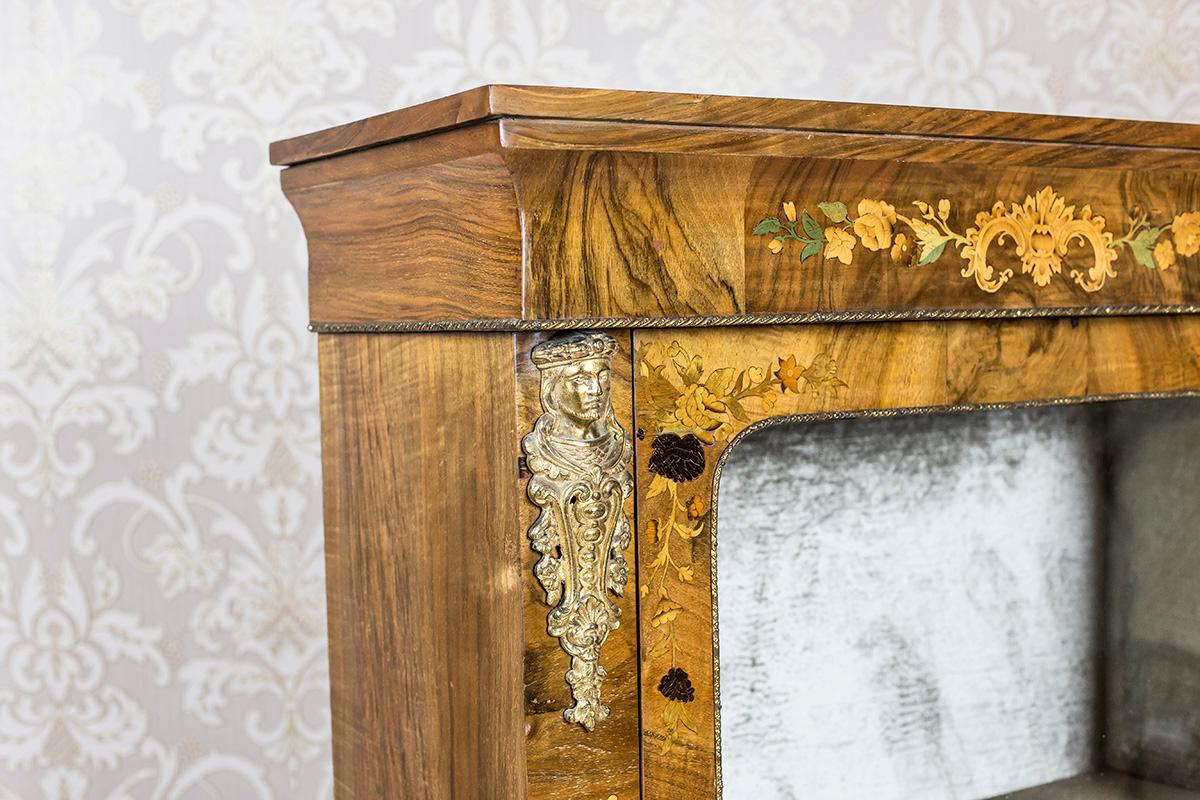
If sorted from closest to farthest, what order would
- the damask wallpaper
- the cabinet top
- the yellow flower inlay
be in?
the cabinet top < the yellow flower inlay < the damask wallpaper

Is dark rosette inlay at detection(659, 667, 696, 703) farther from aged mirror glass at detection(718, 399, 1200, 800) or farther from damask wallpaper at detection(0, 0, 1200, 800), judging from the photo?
damask wallpaper at detection(0, 0, 1200, 800)

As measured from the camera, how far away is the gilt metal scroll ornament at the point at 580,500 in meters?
0.64

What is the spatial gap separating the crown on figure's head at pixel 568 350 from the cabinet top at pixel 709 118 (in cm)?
10

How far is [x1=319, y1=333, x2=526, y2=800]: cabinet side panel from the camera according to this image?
2.17 ft

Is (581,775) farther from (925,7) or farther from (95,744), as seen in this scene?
(925,7)

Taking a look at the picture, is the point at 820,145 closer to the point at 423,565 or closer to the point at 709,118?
→ the point at 709,118

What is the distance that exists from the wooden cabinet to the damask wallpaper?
34 cm

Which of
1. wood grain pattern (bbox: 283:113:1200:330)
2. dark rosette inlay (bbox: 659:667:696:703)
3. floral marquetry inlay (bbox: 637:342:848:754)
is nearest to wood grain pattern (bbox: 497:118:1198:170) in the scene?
wood grain pattern (bbox: 283:113:1200:330)

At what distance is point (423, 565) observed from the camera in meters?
0.74

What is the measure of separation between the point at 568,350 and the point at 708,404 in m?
0.09

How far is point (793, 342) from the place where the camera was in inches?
27.7

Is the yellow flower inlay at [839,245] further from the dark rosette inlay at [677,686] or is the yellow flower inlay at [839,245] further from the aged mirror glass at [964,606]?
the dark rosette inlay at [677,686]

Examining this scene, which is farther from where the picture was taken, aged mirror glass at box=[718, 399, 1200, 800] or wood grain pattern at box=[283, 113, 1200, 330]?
aged mirror glass at box=[718, 399, 1200, 800]

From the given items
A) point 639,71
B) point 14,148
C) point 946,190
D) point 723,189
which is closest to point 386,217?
point 723,189
